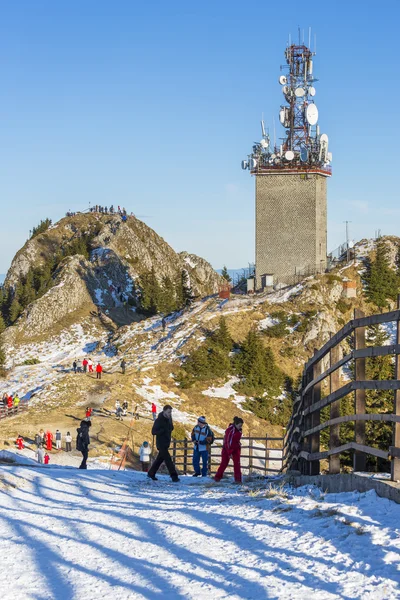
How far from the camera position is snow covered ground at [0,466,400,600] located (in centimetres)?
604

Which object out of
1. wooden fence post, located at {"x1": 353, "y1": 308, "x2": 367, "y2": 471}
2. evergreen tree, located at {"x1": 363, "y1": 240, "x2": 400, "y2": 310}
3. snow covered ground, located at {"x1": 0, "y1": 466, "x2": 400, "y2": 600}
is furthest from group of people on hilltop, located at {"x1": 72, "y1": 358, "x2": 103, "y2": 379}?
wooden fence post, located at {"x1": 353, "y1": 308, "x2": 367, "y2": 471}

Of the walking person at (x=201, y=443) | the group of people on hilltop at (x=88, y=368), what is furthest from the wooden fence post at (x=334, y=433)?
the group of people on hilltop at (x=88, y=368)

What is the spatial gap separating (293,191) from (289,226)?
318cm

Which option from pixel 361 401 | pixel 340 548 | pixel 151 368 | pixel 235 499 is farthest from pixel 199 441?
pixel 151 368

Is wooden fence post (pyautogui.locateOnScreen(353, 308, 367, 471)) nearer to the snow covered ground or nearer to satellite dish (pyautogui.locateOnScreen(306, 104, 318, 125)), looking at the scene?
the snow covered ground

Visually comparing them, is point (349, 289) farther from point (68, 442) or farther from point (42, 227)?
point (42, 227)

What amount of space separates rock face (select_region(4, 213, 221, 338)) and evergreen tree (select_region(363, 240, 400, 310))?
3347 cm

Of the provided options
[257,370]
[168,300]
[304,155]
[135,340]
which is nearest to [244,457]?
[257,370]

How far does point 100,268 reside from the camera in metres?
104

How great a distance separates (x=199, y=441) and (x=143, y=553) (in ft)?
39.9

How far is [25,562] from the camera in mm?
7617

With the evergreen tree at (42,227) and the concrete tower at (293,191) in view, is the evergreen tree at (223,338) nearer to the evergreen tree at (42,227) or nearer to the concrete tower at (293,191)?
the concrete tower at (293,191)

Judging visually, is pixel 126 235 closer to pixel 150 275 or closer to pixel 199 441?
pixel 150 275

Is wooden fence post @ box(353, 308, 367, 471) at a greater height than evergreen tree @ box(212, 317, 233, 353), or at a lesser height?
lesser
